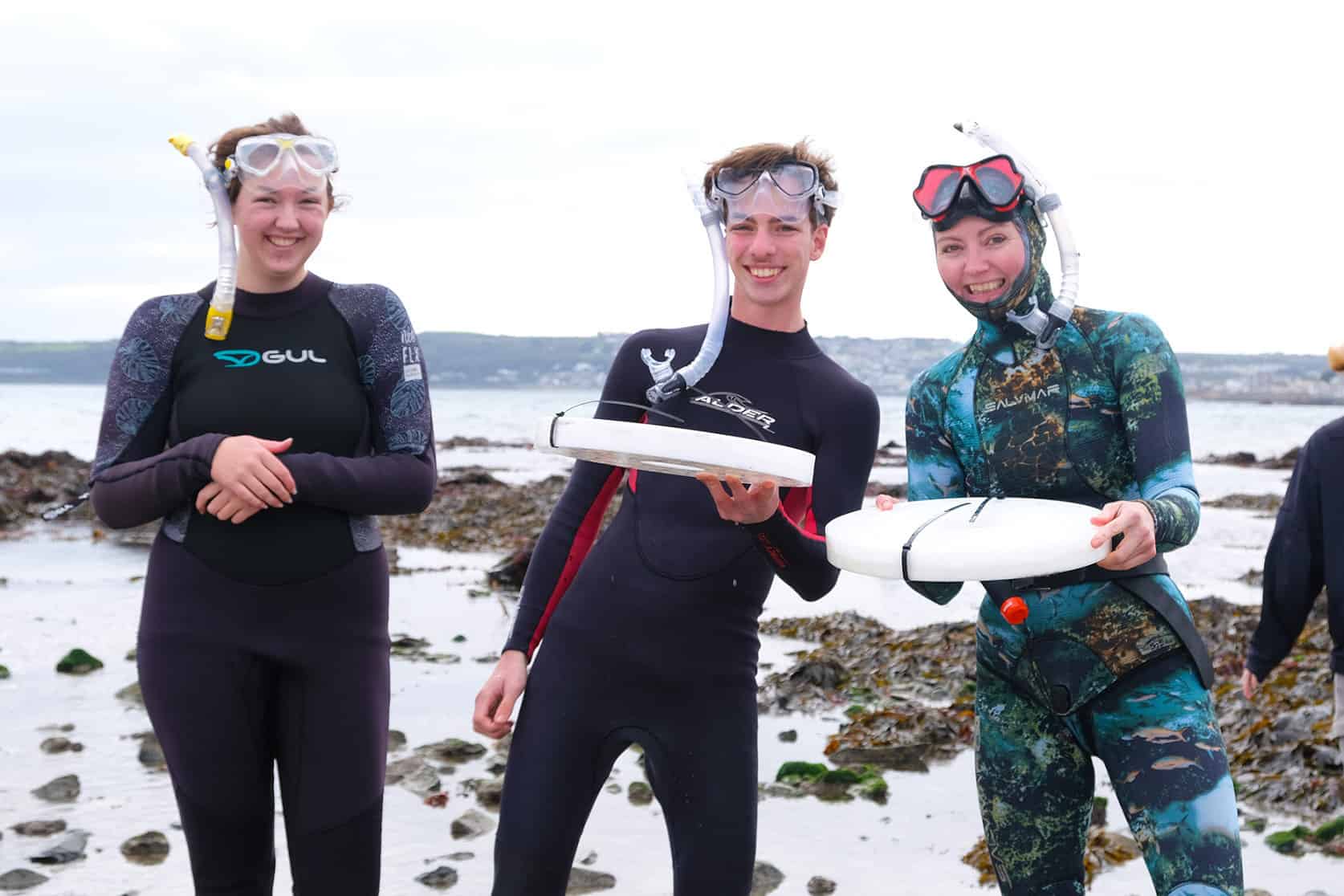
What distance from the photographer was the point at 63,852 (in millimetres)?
4953

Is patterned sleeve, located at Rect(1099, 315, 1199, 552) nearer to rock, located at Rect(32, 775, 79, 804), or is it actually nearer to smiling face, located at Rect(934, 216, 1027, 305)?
smiling face, located at Rect(934, 216, 1027, 305)

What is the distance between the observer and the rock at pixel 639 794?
587cm

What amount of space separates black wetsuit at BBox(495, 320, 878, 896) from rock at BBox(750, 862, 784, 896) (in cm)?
187

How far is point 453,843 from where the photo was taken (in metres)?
5.30

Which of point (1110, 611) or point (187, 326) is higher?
point (187, 326)

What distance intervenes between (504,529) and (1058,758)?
13.7 m

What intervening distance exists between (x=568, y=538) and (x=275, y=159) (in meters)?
1.29

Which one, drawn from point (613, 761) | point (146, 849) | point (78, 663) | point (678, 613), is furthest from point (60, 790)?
point (678, 613)

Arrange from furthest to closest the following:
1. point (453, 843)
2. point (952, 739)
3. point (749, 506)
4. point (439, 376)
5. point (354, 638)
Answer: point (439, 376) → point (952, 739) → point (453, 843) → point (354, 638) → point (749, 506)

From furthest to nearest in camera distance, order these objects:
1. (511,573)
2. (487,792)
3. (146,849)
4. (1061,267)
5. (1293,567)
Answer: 1. (511,573)
2. (487,792)
3. (146,849)
4. (1293,567)
5. (1061,267)

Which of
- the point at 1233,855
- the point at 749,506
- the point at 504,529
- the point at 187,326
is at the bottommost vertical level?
the point at 504,529

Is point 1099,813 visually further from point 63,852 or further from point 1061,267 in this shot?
point 63,852

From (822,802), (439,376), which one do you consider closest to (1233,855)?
(822,802)

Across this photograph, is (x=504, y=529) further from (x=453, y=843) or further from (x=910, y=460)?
(x=910, y=460)
